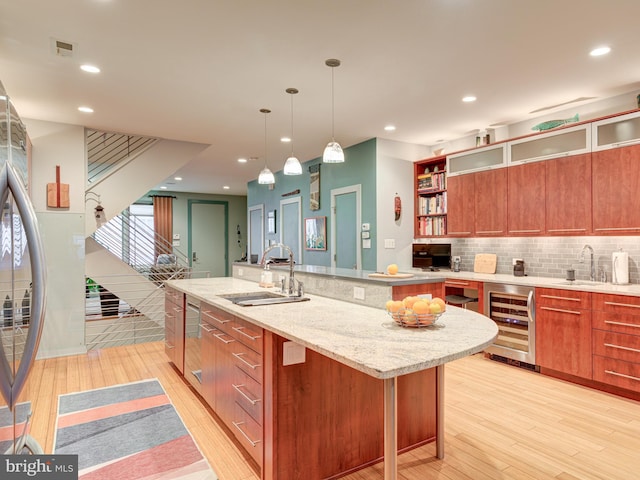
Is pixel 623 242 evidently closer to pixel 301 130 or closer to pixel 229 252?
pixel 301 130

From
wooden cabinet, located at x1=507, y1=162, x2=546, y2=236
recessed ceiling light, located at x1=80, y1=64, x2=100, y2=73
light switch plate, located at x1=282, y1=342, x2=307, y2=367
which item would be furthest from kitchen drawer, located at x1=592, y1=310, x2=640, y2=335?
recessed ceiling light, located at x1=80, y1=64, x2=100, y2=73

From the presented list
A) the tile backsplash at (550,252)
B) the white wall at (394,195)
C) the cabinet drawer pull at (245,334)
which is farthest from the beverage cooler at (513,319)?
the cabinet drawer pull at (245,334)

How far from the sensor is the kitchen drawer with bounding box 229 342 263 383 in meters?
2.06

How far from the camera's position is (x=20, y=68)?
3.17m

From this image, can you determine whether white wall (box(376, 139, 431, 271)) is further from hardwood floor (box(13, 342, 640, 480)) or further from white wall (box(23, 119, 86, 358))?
white wall (box(23, 119, 86, 358))

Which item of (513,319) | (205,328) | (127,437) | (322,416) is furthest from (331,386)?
(513,319)

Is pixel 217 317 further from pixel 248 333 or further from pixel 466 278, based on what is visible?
pixel 466 278

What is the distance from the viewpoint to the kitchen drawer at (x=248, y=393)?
205 cm

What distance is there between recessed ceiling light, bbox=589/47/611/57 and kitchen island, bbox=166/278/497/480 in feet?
7.76

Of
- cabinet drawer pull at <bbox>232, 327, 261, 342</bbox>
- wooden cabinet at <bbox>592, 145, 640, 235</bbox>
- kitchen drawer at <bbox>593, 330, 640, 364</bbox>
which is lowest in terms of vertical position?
kitchen drawer at <bbox>593, 330, 640, 364</bbox>

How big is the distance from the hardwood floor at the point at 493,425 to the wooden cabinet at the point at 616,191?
1539 millimetres

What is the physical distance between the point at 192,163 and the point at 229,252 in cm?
497

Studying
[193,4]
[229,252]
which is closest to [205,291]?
[193,4]

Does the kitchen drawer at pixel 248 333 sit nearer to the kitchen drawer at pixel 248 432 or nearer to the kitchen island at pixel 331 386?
the kitchen island at pixel 331 386
